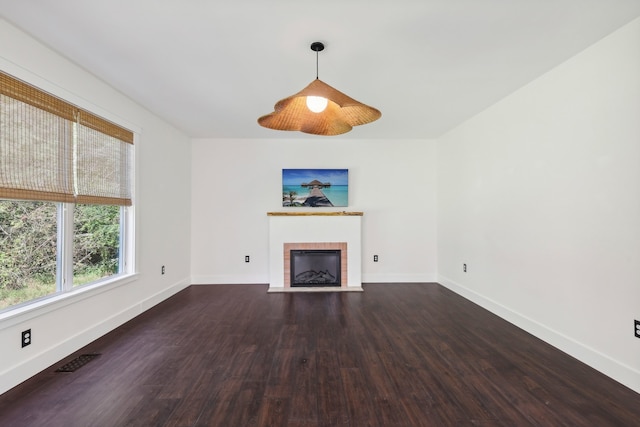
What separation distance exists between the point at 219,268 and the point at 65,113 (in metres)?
3.03

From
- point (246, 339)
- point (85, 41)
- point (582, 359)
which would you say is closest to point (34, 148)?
point (85, 41)

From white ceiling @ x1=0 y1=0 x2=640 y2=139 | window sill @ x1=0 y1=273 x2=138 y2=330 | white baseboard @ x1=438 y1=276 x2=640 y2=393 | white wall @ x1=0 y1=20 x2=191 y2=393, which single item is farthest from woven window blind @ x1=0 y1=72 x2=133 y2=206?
white baseboard @ x1=438 y1=276 x2=640 y2=393

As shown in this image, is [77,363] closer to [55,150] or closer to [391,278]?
[55,150]

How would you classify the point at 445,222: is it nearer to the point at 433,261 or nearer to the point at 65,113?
the point at 433,261

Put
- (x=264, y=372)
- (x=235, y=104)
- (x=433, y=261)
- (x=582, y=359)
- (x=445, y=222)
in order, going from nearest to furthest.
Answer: (x=264, y=372) → (x=582, y=359) → (x=235, y=104) → (x=445, y=222) → (x=433, y=261)

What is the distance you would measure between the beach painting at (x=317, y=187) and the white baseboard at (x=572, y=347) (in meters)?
2.55

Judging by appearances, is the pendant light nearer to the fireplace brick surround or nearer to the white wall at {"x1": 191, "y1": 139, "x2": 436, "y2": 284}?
the fireplace brick surround

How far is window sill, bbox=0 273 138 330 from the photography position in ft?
6.35

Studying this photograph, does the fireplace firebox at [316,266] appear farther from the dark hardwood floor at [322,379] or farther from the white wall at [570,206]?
the white wall at [570,206]

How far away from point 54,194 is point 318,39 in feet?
7.95

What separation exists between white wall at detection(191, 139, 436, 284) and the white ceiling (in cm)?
166

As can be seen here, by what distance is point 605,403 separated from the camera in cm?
178

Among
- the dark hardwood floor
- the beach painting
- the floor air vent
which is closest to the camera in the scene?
the dark hardwood floor

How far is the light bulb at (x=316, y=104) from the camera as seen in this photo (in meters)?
1.86
